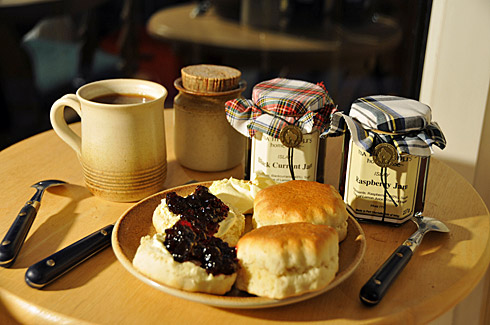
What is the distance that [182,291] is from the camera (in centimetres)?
63

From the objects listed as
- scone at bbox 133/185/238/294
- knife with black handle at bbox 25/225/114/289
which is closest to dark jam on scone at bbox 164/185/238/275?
scone at bbox 133/185/238/294

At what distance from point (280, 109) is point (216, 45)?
5.49ft

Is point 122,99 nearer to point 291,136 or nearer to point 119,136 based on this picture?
point 119,136

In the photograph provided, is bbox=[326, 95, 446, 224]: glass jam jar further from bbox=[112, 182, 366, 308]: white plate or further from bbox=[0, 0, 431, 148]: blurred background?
bbox=[0, 0, 431, 148]: blurred background

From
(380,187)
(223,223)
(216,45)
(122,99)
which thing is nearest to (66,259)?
(223,223)

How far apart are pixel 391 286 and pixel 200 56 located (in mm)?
2065

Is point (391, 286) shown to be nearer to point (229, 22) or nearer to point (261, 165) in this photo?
point (261, 165)

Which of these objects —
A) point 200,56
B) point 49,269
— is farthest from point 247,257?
point 200,56

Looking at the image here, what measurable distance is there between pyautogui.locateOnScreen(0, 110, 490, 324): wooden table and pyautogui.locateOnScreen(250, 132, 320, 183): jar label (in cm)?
13

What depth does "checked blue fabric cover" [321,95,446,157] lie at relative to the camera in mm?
776

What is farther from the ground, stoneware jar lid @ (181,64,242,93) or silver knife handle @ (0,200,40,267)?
stoneware jar lid @ (181,64,242,93)

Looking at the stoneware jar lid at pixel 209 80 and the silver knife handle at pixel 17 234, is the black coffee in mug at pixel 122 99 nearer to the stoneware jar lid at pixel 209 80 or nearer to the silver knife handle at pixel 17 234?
the stoneware jar lid at pixel 209 80

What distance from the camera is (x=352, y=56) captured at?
8.86 ft

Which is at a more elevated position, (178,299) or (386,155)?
(386,155)
